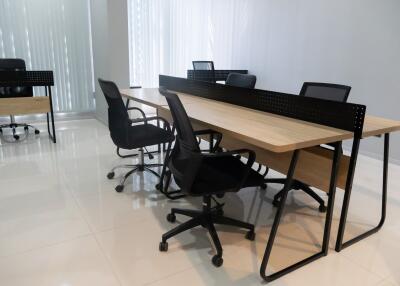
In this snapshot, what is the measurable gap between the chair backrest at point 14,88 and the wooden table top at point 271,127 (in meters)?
2.80

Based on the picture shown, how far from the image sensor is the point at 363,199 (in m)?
2.83

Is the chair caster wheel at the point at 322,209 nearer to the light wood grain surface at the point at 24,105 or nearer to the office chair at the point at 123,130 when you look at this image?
the office chair at the point at 123,130

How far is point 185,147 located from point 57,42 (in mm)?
4436

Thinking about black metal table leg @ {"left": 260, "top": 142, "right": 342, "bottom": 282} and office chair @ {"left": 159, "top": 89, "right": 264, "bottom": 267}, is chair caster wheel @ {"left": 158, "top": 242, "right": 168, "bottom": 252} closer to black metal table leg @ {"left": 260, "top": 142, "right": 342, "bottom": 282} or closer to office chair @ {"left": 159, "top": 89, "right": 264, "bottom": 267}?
office chair @ {"left": 159, "top": 89, "right": 264, "bottom": 267}

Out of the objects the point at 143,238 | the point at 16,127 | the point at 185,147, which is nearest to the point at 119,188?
the point at 143,238

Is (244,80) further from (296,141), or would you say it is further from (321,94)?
(296,141)

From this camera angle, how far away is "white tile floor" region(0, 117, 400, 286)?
180 cm

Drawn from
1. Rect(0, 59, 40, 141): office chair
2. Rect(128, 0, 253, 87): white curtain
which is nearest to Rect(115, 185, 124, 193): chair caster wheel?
Rect(0, 59, 40, 141): office chair

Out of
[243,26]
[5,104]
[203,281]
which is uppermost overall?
[243,26]

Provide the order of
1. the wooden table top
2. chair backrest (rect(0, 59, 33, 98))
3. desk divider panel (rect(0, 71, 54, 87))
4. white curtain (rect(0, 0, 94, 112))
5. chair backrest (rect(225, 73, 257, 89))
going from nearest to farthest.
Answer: the wooden table top, chair backrest (rect(225, 73, 257, 89)), desk divider panel (rect(0, 71, 54, 87)), chair backrest (rect(0, 59, 33, 98)), white curtain (rect(0, 0, 94, 112))

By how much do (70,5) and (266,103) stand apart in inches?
170

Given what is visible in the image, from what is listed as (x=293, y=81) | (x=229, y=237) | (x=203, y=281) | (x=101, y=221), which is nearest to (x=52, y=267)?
(x=101, y=221)

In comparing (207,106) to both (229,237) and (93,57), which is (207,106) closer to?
(229,237)

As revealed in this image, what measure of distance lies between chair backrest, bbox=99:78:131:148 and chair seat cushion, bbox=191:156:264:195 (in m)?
0.88
